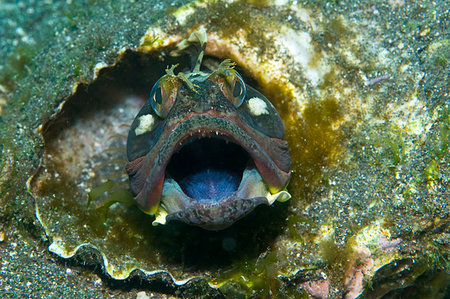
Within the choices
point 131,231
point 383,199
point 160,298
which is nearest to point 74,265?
point 131,231

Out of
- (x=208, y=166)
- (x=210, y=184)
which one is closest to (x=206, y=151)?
(x=208, y=166)

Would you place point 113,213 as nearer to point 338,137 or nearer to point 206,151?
point 206,151

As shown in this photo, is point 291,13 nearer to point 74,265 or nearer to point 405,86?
point 405,86

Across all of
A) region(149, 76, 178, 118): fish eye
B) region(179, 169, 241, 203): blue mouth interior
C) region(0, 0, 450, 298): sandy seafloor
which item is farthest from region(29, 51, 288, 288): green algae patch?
region(149, 76, 178, 118): fish eye

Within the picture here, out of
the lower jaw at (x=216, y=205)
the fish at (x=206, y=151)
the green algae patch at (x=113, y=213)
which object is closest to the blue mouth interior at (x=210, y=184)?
the fish at (x=206, y=151)

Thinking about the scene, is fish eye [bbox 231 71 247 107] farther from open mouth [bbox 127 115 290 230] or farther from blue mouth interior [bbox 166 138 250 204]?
blue mouth interior [bbox 166 138 250 204]

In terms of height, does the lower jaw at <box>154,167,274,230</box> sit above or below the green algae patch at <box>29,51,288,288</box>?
above
